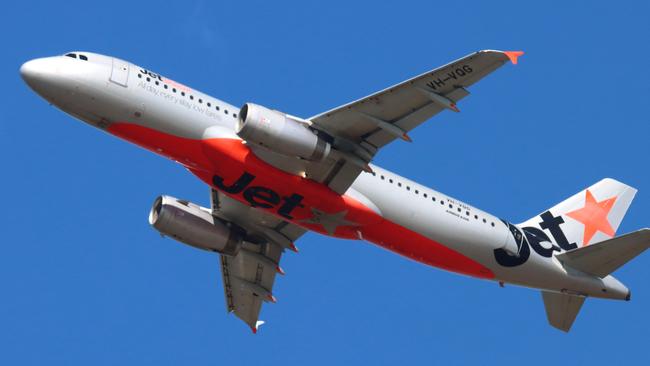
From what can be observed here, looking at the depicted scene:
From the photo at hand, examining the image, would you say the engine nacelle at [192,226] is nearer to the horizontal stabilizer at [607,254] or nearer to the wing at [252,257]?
the wing at [252,257]

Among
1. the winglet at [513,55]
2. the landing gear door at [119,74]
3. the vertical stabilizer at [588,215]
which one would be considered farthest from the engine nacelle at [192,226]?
the winglet at [513,55]

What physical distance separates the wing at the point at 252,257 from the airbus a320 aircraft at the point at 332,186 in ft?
0.33

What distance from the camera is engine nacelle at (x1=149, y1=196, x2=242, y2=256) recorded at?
166 ft

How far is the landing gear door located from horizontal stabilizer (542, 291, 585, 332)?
2264cm

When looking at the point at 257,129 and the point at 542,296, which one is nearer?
the point at 257,129

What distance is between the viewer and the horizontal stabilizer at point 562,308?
52.0m

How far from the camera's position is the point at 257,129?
42.8 meters

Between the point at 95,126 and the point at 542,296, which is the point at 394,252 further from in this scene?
the point at 95,126

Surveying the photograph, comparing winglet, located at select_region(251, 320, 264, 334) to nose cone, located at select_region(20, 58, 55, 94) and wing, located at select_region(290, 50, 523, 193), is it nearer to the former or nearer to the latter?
wing, located at select_region(290, 50, 523, 193)

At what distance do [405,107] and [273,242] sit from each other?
1320cm

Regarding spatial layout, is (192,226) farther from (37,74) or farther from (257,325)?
(37,74)

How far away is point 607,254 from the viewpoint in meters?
49.1

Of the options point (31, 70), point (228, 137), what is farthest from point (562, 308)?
point (31, 70)

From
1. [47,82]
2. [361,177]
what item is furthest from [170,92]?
[361,177]
